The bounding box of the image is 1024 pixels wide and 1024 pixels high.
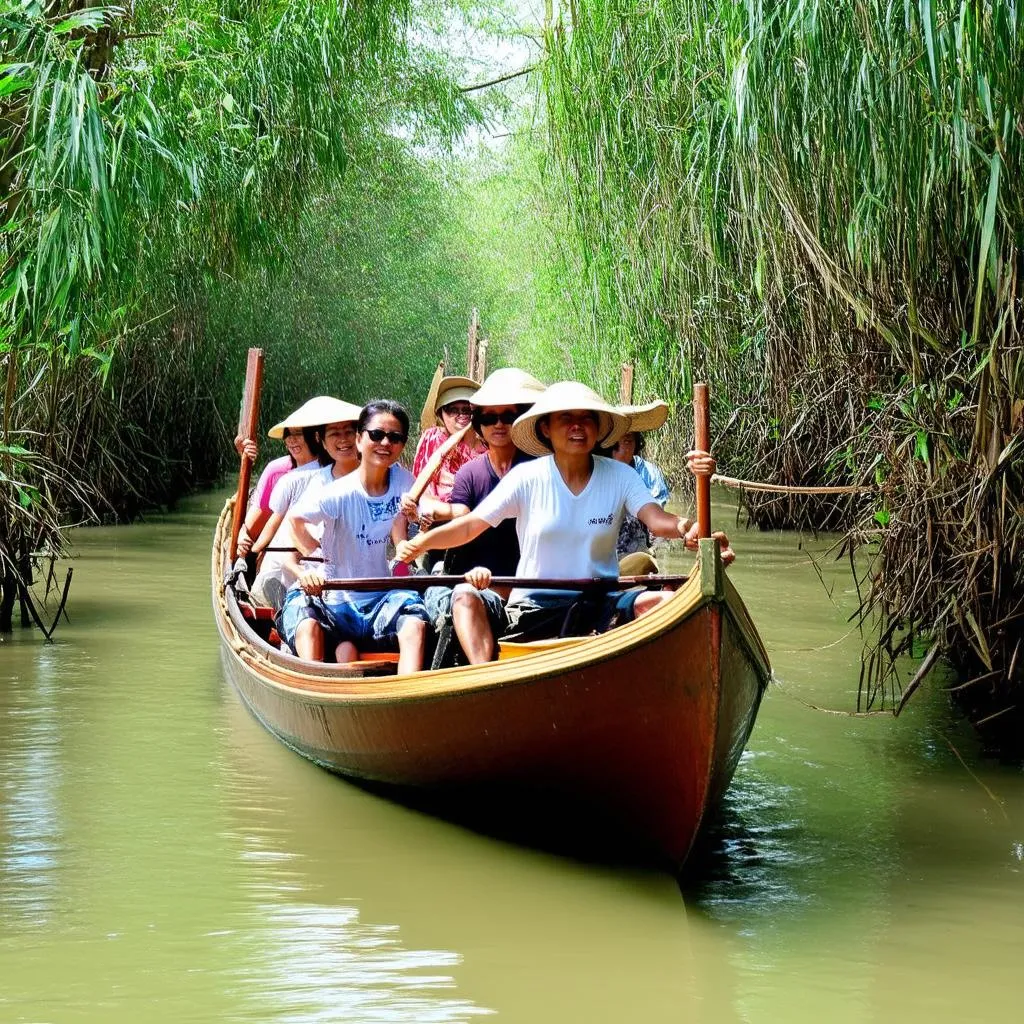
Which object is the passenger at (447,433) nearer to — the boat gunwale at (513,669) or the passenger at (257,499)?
the passenger at (257,499)

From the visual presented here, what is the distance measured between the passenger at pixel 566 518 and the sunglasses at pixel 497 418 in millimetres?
926

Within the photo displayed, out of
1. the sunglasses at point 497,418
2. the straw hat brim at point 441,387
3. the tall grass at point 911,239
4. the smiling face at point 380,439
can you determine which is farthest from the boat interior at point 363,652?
the tall grass at point 911,239

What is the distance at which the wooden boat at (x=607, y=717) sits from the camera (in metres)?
3.82

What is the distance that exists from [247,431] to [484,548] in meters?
2.58

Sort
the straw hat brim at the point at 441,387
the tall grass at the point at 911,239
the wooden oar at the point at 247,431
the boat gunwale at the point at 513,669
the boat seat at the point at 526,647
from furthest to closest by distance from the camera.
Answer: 1. the wooden oar at the point at 247,431
2. the straw hat brim at the point at 441,387
3. the tall grass at the point at 911,239
4. the boat seat at the point at 526,647
5. the boat gunwale at the point at 513,669

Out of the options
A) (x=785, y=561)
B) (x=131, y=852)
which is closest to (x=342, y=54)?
(x=785, y=561)

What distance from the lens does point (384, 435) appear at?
5.51m

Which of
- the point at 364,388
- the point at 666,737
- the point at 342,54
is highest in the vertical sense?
the point at 342,54

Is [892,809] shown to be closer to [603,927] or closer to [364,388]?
[603,927]

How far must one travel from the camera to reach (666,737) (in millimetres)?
3934

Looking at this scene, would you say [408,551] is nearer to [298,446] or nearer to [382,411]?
[382,411]

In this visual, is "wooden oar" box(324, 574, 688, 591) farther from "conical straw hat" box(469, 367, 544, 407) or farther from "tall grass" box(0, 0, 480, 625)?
"tall grass" box(0, 0, 480, 625)

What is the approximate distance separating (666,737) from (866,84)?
2123 mm

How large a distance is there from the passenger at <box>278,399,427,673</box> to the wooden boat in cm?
65
